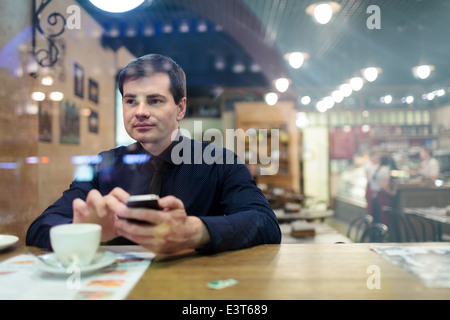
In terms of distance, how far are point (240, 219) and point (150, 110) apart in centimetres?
57

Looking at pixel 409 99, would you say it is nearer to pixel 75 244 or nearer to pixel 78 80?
pixel 78 80

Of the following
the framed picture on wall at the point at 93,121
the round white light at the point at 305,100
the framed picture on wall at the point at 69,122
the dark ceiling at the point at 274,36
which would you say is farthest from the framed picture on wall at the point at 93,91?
the round white light at the point at 305,100

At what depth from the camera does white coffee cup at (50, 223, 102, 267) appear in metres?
0.73

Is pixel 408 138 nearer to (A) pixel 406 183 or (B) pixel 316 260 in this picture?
(A) pixel 406 183

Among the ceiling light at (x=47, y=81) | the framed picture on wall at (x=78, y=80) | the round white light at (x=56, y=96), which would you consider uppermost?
the framed picture on wall at (x=78, y=80)

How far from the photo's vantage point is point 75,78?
3176 mm

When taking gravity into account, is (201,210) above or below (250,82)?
below

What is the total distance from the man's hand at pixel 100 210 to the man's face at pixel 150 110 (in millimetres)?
477

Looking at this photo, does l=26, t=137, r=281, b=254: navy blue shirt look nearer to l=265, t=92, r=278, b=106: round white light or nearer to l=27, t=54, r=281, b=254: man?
l=27, t=54, r=281, b=254: man

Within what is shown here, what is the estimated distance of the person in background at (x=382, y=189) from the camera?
5.75 metres

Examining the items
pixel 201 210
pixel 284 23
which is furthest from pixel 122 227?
pixel 284 23

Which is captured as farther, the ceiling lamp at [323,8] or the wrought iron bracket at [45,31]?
the ceiling lamp at [323,8]

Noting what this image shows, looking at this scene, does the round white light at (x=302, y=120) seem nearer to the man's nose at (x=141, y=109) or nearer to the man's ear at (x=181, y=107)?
the man's ear at (x=181, y=107)
